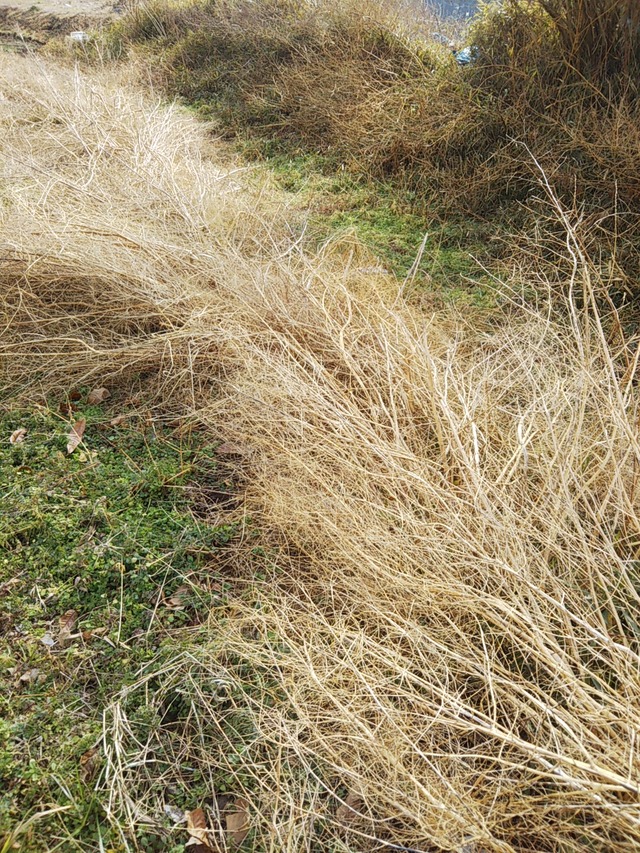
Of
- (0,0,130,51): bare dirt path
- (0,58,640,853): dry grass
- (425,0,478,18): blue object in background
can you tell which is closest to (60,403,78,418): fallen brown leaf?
(0,58,640,853): dry grass

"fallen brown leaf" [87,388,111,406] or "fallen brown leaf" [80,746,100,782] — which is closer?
"fallen brown leaf" [80,746,100,782]

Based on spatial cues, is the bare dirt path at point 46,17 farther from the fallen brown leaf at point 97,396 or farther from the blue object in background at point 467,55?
the fallen brown leaf at point 97,396

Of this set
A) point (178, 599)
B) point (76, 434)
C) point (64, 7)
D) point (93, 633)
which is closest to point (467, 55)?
point (76, 434)

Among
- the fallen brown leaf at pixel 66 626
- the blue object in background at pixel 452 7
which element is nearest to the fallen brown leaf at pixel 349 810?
the fallen brown leaf at pixel 66 626

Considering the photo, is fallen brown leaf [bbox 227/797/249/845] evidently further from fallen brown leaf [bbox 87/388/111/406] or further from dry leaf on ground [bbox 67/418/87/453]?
fallen brown leaf [bbox 87/388/111/406]

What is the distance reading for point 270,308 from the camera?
127 inches

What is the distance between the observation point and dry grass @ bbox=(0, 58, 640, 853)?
1.66 metres

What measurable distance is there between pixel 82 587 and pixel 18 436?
1.02 metres

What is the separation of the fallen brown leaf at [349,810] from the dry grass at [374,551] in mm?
17

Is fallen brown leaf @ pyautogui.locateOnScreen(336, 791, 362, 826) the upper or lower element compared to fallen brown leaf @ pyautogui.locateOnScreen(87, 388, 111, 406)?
lower

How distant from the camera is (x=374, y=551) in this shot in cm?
222

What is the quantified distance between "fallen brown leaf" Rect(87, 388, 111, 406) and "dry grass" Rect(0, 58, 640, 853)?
146mm

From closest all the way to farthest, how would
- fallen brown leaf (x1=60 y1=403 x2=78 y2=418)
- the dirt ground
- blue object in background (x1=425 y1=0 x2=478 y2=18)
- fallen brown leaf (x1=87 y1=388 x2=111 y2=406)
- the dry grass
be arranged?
the dry grass → fallen brown leaf (x1=60 y1=403 x2=78 y2=418) → fallen brown leaf (x1=87 y1=388 x2=111 y2=406) → blue object in background (x1=425 y1=0 x2=478 y2=18) → the dirt ground

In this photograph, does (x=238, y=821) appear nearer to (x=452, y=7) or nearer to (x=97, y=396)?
(x=97, y=396)
